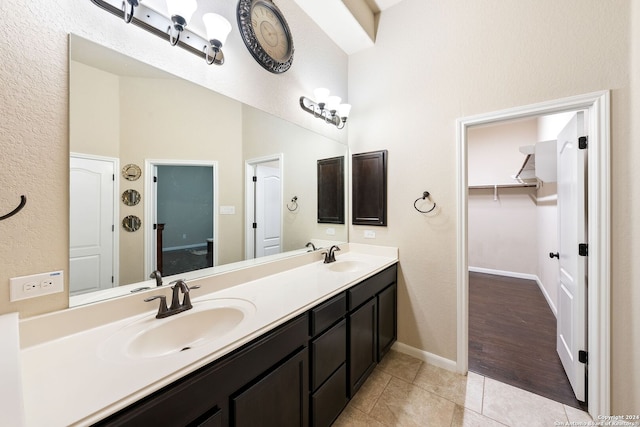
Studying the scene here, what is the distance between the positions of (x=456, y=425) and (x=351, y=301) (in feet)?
3.26

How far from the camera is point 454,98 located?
202 centimetres

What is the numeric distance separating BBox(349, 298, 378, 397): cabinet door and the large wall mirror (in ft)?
2.50

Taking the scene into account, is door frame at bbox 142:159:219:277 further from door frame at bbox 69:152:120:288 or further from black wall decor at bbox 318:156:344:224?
black wall decor at bbox 318:156:344:224

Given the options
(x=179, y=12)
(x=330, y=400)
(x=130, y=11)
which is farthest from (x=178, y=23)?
(x=330, y=400)

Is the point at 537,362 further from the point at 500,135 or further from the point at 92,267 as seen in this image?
the point at 500,135

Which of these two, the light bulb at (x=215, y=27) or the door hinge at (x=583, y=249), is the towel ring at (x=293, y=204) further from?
the door hinge at (x=583, y=249)

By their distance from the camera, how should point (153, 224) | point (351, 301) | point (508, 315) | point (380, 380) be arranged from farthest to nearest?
point (508, 315) → point (380, 380) → point (351, 301) → point (153, 224)

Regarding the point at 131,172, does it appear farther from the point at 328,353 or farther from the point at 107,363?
the point at 328,353

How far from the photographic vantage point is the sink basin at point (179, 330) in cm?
95

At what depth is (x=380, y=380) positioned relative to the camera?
1.94 metres

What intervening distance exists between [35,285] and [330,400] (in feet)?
4.85

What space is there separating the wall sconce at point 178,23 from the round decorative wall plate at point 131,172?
640 mm

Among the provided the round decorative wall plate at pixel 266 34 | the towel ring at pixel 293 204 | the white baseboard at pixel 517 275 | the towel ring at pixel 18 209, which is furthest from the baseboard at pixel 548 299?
the towel ring at pixel 18 209

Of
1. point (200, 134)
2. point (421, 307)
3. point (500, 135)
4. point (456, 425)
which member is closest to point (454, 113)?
point (421, 307)
